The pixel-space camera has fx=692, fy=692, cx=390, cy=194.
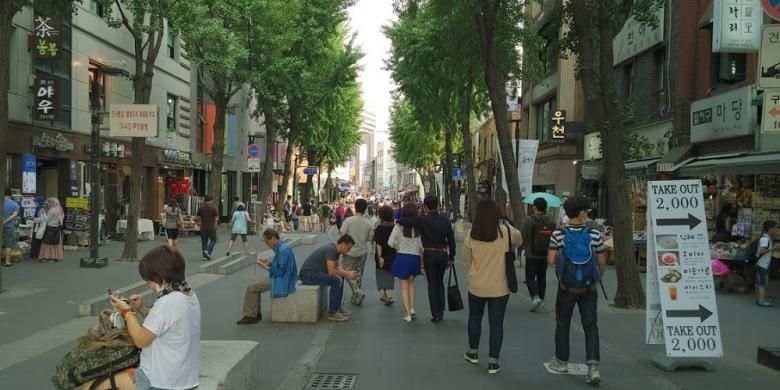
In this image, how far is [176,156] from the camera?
94.2 feet

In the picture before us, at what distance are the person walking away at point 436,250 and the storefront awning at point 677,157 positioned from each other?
32.0 feet

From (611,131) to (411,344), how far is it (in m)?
5.07

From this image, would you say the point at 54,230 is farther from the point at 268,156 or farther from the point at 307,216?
the point at 307,216

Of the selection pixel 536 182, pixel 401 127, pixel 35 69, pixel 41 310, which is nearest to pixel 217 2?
pixel 35 69

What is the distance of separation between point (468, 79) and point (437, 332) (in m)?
18.8

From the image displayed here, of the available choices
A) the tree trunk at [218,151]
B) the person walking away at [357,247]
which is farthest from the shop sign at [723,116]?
the tree trunk at [218,151]

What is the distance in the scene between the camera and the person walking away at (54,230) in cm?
1560

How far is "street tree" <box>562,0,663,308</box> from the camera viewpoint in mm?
10531

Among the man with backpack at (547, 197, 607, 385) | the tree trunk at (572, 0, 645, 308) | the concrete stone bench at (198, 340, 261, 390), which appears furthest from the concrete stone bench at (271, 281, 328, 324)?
the tree trunk at (572, 0, 645, 308)

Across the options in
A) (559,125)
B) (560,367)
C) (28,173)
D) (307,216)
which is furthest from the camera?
(307,216)

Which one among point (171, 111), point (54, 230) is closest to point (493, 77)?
point (54, 230)

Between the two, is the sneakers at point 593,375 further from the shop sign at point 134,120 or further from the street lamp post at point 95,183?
the street lamp post at point 95,183

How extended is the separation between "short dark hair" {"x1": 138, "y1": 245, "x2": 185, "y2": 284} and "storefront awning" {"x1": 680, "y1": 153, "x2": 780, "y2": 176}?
11492mm

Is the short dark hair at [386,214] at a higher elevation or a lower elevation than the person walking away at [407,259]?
higher
